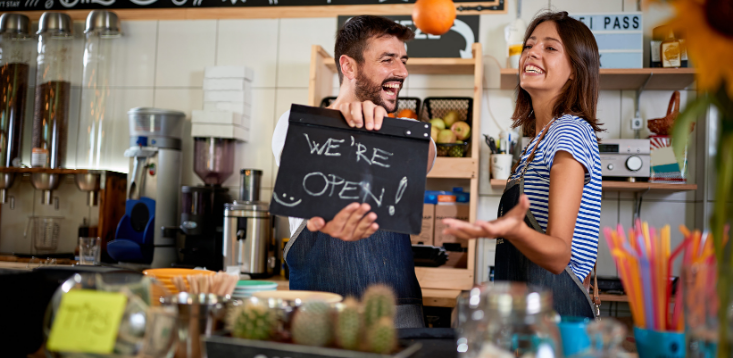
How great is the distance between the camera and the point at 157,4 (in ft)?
11.6

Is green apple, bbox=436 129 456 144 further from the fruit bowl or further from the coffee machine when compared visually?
the coffee machine

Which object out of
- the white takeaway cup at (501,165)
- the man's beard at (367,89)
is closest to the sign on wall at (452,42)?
the white takeaway cup at (501,165)

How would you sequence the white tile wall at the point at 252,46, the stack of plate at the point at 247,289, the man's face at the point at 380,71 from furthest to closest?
1. the white tile wall at the point at 252,46
2. the man's face at the point at 380,71
3. the stack of plate at the point at 247,289

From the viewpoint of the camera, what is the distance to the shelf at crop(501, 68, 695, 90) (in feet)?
8.86

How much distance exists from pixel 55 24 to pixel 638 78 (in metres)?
3.24

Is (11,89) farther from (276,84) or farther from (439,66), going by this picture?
(439,66)

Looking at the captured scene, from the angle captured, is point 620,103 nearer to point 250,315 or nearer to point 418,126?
point 418,126

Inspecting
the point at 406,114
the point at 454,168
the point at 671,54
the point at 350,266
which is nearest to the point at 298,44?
the point at 406,114

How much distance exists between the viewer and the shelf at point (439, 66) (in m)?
2.92

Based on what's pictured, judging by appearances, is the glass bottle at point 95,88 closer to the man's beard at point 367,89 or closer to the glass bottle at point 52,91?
the glass bottle at point 52,91

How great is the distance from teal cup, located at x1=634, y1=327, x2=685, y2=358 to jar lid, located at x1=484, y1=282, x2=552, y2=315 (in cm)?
23

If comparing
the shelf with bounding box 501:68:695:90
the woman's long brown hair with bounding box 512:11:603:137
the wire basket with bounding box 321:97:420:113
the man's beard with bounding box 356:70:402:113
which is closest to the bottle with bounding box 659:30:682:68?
the shelf with bounding box 501:68:695:90

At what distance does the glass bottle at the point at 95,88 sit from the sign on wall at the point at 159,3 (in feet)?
0.85

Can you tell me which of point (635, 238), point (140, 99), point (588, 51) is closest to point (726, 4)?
point (635, 238)
